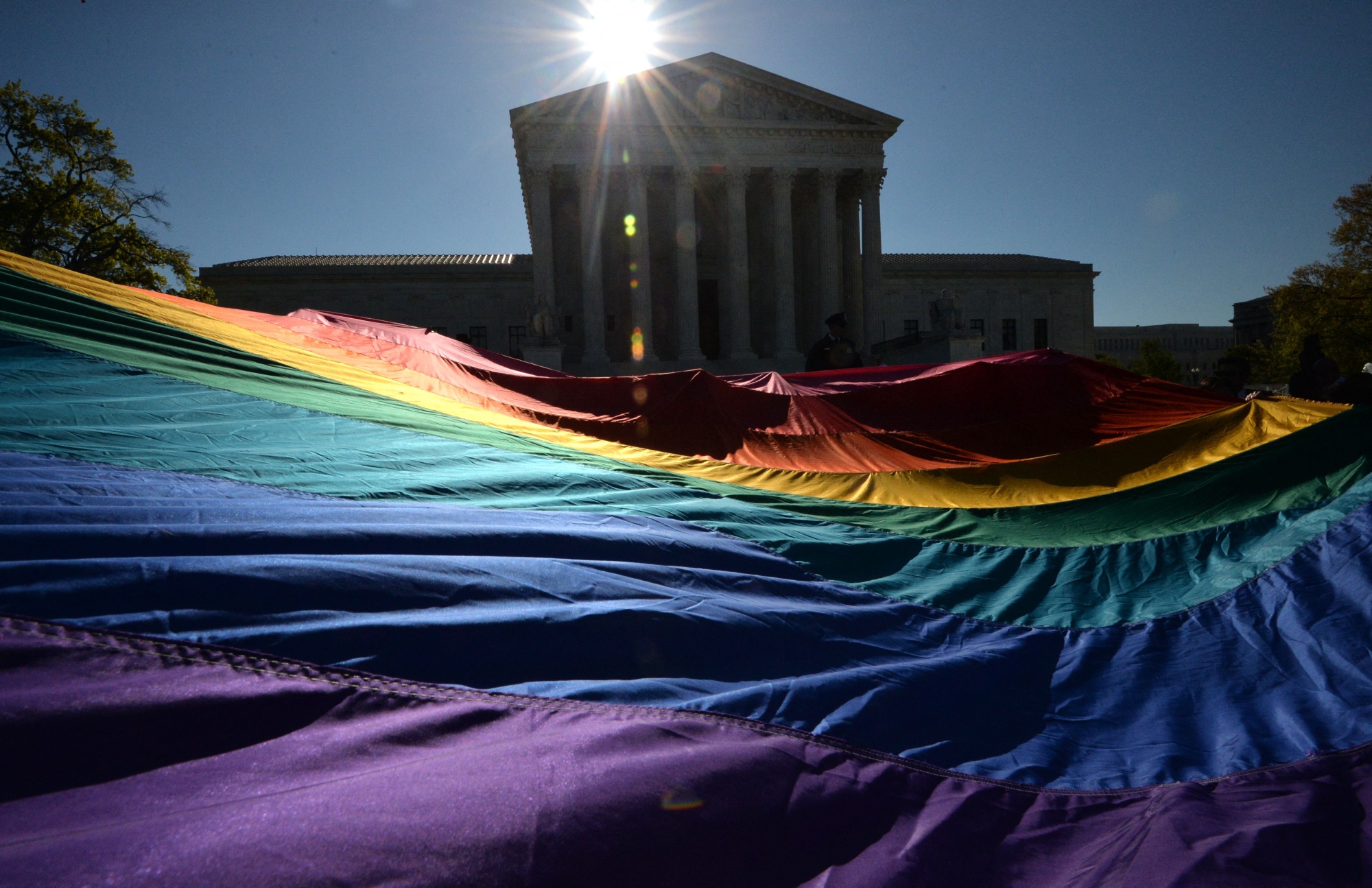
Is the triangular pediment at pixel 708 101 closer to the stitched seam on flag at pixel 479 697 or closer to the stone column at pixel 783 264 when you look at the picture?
the stone column at pixel 783 264

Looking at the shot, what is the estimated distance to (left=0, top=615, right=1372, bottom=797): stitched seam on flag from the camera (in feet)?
4.45

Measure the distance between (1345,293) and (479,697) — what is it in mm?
41104

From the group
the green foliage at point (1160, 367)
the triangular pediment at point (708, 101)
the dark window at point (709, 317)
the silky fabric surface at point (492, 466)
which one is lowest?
the silky fabric surface at point (492, 466)

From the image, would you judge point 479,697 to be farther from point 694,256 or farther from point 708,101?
point 708,101

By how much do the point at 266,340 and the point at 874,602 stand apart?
5023 mm

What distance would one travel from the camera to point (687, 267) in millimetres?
33219

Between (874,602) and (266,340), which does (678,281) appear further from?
(874,602)

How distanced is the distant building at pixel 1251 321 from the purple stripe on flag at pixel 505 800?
4049 inches

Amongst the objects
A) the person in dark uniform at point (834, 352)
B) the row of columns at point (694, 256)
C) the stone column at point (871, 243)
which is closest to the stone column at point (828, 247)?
the row of columns at point (694, 256)

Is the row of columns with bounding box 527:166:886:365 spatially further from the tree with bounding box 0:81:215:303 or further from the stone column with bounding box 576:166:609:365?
the tree with bounding box 0:81:215:303

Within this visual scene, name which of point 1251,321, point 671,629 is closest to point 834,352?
point 671,629

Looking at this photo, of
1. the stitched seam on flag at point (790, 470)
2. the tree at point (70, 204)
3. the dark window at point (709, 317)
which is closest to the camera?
the stitched seam on flag at point (790, 470)

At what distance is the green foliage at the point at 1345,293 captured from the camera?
3052 centimetres

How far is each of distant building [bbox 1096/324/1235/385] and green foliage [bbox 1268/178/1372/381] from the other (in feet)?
250
